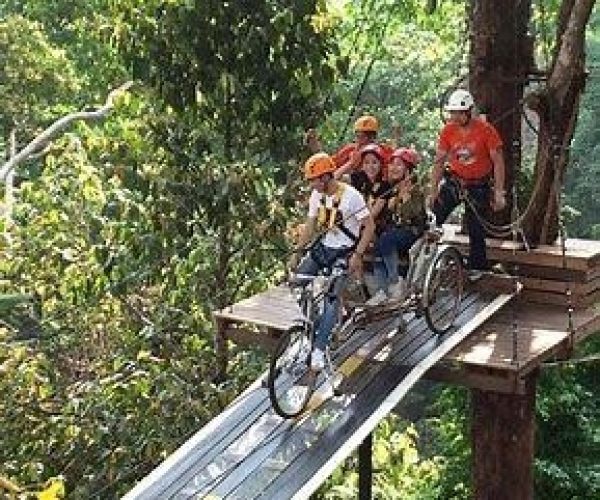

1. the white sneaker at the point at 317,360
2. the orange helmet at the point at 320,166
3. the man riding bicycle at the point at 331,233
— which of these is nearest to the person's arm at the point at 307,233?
the man riding bicycle at the point at 331,233

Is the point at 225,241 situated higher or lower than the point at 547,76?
lower

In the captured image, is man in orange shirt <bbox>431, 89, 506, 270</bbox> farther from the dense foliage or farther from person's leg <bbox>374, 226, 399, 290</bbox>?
person's leg <bbox>374, 226, 399, 290</bbox>

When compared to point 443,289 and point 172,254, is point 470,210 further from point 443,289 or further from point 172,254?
point 172,254

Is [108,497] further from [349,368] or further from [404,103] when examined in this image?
[404,103]

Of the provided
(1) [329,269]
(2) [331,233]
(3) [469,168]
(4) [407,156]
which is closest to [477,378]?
(1) [329,269]

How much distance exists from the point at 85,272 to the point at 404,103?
10912mm

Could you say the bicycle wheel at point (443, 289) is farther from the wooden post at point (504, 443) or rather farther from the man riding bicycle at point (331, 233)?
the wooden post at point (504, 443)

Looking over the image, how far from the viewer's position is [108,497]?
25.3 feet

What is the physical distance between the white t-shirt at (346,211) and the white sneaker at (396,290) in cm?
60

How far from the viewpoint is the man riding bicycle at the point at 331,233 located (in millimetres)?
5227

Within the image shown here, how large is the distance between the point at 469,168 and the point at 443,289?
0.73m

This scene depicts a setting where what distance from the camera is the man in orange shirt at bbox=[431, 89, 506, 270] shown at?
6.21 meters

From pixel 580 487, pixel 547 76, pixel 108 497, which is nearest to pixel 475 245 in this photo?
pixel 547 76

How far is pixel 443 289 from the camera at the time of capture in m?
6.29
